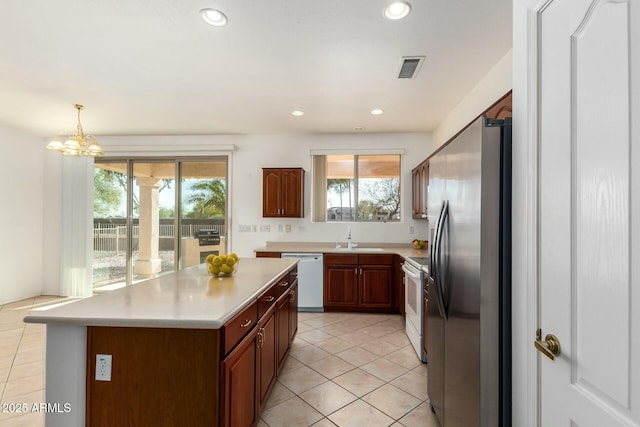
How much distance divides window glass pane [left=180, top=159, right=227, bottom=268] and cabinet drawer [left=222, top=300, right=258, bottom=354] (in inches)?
145

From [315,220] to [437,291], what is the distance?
348 centimetres

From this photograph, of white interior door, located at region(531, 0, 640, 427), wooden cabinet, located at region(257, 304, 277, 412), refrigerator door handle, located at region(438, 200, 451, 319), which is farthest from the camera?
wooden cabinet, located at region(257, 304, 277, 412)

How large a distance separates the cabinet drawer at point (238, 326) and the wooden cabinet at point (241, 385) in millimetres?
36

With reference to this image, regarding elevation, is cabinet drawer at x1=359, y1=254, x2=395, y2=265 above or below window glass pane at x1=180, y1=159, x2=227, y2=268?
below

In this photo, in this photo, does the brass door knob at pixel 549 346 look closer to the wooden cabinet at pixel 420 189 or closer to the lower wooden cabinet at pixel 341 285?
the wooden cabinet at pixel 420 189

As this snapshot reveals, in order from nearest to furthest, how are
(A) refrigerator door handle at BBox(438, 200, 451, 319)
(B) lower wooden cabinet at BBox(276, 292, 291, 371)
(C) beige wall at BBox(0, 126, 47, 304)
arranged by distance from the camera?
(A) refrigerator door handle at BBox(438, 200, 451, 319) → (B) lower wooden cabinet at BBox(276, 292, 291, 371) → (C) beige wall at BBox(0, 126, 47, 304)

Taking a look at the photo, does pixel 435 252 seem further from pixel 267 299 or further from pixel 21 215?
pixel 21 215

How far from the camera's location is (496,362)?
1294 mm

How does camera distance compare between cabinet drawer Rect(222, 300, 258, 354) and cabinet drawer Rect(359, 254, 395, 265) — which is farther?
cabinet drawer Rect(359, 254, 395, 265)

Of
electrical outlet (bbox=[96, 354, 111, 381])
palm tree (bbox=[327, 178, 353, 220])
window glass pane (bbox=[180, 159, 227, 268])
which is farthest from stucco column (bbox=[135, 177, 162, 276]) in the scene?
electrical outlet (bbox=[96, 354, 111, 381])

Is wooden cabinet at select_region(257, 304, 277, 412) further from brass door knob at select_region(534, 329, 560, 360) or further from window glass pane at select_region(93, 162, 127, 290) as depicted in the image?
window glass pane at select_region(93, 162, 127, 290)

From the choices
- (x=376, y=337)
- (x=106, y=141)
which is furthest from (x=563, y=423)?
(x=106, y=141)

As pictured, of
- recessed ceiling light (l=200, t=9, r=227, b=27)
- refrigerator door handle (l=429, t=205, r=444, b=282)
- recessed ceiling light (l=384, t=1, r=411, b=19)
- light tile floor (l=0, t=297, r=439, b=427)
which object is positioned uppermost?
recessed ceiling light (l=384, t=1, r=411, b=19)

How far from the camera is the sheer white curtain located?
5.15m
